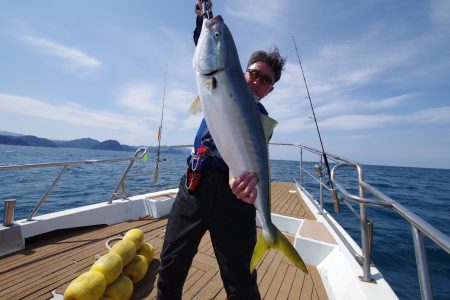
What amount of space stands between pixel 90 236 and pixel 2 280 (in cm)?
149

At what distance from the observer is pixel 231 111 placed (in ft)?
5.51

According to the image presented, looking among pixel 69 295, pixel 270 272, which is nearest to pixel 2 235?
pixel 69 295

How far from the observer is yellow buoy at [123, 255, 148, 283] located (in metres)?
3.13

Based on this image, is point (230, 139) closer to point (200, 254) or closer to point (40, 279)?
point (200, 254)

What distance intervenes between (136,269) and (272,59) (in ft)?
9.62

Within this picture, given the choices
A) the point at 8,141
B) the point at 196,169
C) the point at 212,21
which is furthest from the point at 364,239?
the point at 8,141

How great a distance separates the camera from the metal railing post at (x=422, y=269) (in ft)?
4.75

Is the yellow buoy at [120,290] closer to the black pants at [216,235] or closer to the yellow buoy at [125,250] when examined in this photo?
the yellow buoy at [125,250]

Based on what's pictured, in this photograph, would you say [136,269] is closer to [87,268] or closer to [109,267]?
[109,267]

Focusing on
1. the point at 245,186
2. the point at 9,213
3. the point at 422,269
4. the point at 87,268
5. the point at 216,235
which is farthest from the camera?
the point at 9,213

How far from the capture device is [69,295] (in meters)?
2.35

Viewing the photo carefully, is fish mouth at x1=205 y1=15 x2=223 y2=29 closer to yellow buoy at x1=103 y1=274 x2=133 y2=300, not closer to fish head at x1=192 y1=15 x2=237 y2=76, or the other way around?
fish head at x1=192 y1=15 x2=237 y2=76

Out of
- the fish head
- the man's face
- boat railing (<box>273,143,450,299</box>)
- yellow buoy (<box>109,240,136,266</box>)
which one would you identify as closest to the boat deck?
yellow buoy (<box>109,240,136,266</box>)

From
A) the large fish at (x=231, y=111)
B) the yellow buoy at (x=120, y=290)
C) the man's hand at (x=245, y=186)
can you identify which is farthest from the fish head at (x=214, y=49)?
the yellow buoy at (x=120, y=290)
